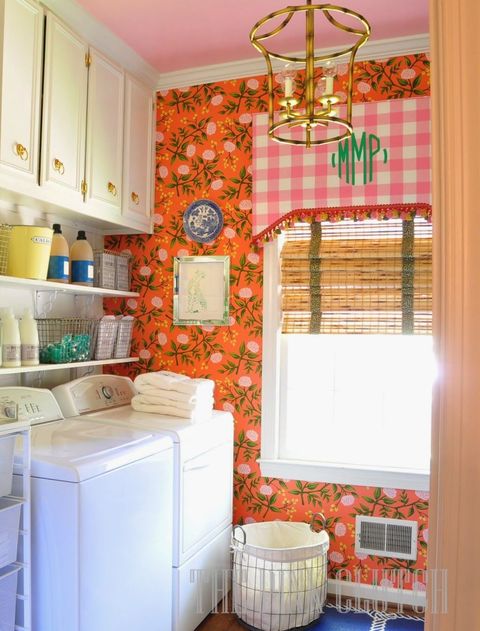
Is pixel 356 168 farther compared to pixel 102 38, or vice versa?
pixel 356 168

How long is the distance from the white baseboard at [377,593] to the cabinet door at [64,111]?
7.65 ft

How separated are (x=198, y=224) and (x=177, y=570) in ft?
5.84

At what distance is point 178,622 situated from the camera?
2.29 meters

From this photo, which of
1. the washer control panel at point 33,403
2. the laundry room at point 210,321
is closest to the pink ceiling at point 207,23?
the laundry room at point 210,321

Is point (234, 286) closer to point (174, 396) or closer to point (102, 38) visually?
point (174, 396)

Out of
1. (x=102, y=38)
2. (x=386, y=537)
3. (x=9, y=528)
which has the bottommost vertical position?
(x=386, y=537)

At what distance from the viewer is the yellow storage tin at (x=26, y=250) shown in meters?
2.26

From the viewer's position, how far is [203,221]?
3037 mm

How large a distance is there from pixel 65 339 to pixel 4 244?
0.55m

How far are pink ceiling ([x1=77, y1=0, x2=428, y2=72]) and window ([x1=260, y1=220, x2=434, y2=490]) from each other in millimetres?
927

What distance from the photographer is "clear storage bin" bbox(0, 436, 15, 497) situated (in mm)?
1696

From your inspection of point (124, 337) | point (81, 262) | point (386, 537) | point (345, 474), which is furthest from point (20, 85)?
point (386, 537)

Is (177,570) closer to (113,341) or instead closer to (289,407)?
(289,407)

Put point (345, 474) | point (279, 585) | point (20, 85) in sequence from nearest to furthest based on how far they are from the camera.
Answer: point (20, 85) < point (279, 585) < point (345, 474)
